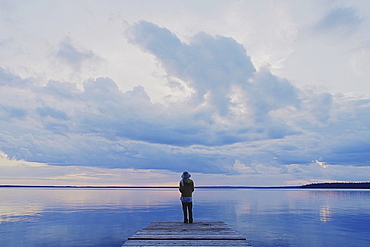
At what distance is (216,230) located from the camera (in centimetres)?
1570

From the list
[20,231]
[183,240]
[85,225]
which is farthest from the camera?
[85,225]

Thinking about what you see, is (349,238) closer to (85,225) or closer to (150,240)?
(150,240)

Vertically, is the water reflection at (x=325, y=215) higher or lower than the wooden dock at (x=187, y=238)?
lower

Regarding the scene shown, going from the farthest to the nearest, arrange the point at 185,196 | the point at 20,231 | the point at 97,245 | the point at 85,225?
the point at 85,225, the point at 20,231, the point at 97,245, the point at 185,196

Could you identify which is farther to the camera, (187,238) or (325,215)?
(325,215)

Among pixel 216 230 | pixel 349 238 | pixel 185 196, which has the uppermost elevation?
pixel 185 196

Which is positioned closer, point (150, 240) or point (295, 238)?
point (150, 240)

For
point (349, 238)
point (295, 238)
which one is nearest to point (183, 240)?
point (295, 238)

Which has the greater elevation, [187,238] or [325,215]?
[187,238]

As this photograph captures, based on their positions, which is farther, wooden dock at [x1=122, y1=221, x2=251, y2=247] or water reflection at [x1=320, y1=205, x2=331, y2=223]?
water reflection at [x1=320, y1=205, x2=331, y2=223]

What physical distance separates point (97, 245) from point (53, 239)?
5.07 meters

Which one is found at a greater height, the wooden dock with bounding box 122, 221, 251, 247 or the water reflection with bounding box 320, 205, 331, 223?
the wooden dock with bounding box 122, 221, 251, 247

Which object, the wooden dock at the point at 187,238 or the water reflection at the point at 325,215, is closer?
the wooden dock at the point at 187,238

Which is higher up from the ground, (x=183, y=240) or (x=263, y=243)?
(x=183, y=240)
